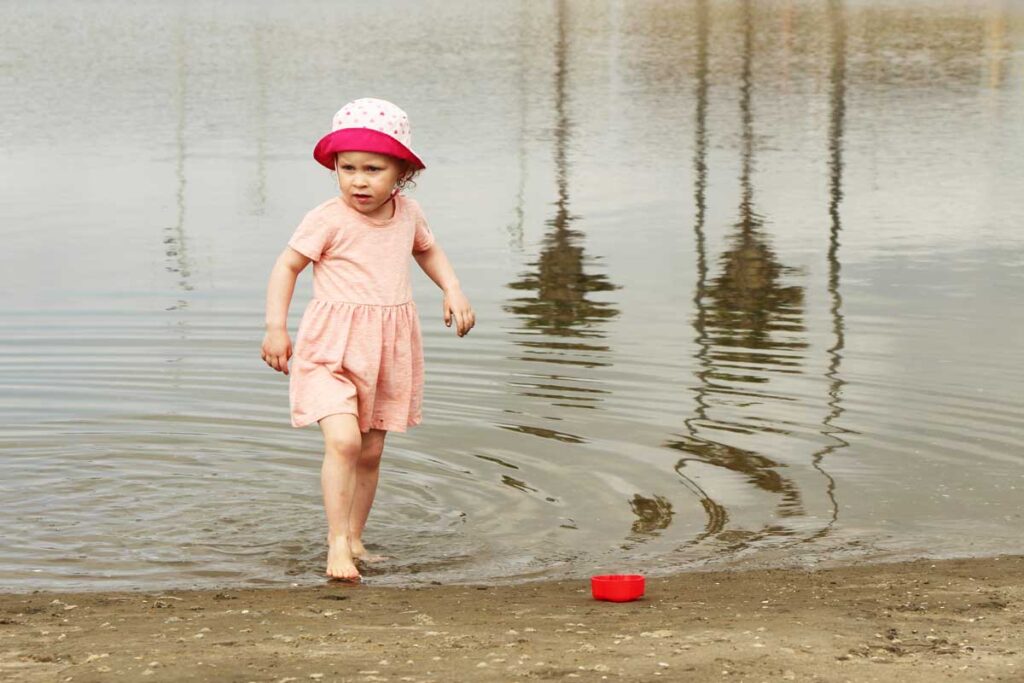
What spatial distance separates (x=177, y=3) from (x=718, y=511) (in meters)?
52.6

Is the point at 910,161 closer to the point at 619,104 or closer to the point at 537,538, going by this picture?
the point at 619,104

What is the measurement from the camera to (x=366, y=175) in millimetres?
5977

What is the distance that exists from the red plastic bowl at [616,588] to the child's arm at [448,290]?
3.51 feet

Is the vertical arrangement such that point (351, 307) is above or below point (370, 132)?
below

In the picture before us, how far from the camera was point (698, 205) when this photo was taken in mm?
16781

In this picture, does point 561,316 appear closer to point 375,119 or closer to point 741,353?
point 741,353

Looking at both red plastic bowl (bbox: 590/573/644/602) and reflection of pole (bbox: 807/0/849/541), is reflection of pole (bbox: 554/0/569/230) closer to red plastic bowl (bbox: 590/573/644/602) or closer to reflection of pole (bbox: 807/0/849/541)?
reflection of pole (bbox: 807/0/849/541)

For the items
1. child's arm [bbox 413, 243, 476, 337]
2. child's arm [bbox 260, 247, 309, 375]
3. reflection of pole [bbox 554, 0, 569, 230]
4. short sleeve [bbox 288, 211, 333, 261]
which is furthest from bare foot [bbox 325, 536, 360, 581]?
reflection of pole [bbox 554, 0, 569, 230]

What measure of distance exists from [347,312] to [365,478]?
23.8 inches

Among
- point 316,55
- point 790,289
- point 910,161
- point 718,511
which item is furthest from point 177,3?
point 718,511

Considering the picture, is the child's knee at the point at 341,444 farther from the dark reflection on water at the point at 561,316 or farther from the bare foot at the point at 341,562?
the dark reflection on water at the point at 561,316

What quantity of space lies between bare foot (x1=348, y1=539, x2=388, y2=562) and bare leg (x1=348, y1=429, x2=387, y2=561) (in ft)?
0.13

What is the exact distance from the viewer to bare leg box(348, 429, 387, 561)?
A: 629cm

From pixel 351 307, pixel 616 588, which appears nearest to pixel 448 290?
pixel 351 307
